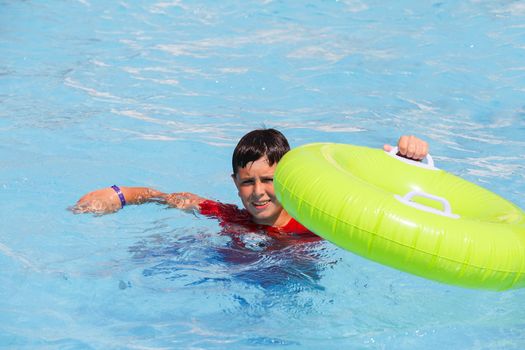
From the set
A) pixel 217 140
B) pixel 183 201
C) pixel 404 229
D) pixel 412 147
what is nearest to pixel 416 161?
pixel 412 147

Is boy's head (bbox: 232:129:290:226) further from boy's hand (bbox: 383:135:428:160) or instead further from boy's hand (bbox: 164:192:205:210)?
boy's hand (bbox: 383:135:428:160)

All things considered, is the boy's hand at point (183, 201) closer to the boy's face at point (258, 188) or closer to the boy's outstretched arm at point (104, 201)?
the boy's outstretched arm at point (104, 201)

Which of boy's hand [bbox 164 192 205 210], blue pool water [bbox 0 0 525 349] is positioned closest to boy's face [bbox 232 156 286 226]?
blue pool water [bbox 0 0 525 349]

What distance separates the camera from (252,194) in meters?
4.68

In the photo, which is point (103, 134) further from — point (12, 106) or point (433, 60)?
point (433, 60)

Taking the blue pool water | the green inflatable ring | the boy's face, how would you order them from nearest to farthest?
the green inflatable ring < the blue pool water < the boy's face

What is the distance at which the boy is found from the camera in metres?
4.63

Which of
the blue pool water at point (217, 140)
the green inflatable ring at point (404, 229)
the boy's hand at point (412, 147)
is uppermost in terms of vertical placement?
the boy's hand at point (412, 147)

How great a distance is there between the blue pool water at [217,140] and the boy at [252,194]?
15 cm

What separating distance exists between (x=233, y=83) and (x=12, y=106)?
225 centimetres

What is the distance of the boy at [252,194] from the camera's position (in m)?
4.63

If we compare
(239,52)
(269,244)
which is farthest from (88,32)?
(269,244)

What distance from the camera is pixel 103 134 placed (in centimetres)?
727

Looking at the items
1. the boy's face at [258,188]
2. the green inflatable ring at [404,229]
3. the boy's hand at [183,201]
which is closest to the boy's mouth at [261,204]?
the boy's face at [258,188]
